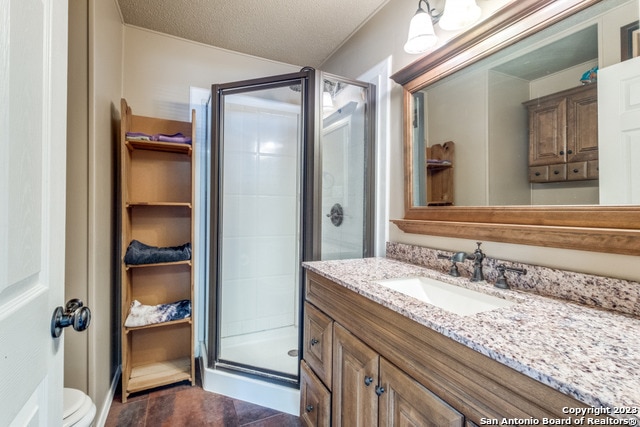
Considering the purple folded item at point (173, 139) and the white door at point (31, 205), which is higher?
the purple folded item at point (173, 139)

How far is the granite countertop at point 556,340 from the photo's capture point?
468 millimetres

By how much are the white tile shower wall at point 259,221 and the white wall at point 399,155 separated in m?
0.69

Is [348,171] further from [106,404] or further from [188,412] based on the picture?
[106,404]

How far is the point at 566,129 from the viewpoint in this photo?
963 millimetres

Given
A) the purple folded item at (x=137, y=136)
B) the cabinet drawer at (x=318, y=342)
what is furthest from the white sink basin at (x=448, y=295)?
the purple folded item at (x=137, y=136)

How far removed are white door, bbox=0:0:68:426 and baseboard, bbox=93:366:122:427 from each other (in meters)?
1.15

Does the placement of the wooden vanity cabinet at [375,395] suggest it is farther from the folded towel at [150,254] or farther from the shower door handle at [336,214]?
the folded towel at [150,254]

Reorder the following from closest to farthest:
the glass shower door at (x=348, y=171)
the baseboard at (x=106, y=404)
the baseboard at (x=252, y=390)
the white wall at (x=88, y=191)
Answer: the white wall at (x=88, y=191)
the baseboard at (x=106, y=404)
the baseboard at (x=252, y=390)
the glass shower door at (x=348, y=171)

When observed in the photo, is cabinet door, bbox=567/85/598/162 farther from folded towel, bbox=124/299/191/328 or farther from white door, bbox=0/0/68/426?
folded towel, bbox=124/299/191/328

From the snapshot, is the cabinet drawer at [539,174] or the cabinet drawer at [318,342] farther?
the cabinet drawer at [318,342]

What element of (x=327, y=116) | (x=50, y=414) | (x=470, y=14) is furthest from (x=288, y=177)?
(x=50, y=414)

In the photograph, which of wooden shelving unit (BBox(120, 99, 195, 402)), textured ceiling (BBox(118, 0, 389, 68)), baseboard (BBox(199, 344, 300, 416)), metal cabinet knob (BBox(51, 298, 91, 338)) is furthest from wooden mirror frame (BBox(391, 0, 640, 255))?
wooden shelving unit (BBox(120, 99, 195, 402))

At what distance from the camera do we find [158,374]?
76.2 inches

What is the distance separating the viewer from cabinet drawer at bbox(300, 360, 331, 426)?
1.20 meters
